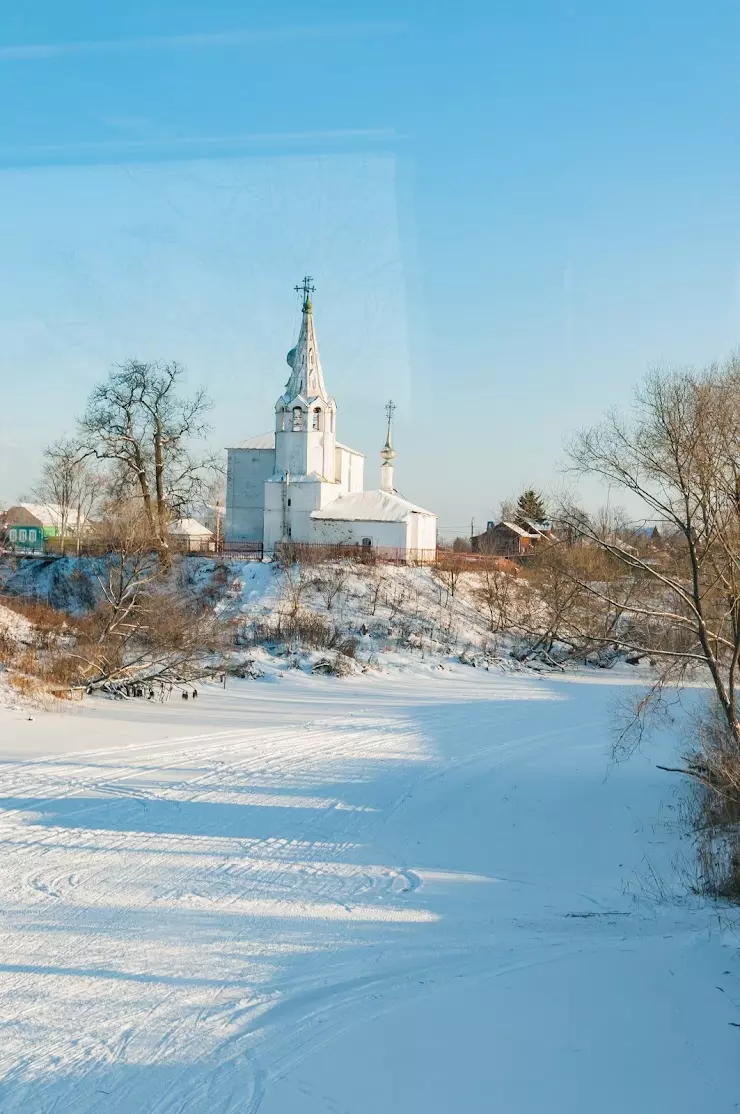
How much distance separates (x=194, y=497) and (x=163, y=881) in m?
32.7

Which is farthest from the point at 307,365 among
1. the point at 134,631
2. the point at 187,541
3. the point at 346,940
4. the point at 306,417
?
the point at 346,940

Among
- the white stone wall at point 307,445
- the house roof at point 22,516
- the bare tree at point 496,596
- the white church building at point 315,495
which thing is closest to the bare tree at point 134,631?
the bare tree at point 496,596

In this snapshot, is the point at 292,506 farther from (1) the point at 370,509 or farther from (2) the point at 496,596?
(2) the point at 496,596

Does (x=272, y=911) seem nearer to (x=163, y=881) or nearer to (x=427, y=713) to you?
(x=163, y=881)

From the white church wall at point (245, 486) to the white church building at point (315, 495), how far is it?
3.94ft

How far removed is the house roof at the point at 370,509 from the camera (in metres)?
46.0

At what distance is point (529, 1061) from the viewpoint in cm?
651

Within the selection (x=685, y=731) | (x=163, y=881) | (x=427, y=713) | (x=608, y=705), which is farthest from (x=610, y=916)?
(x=608, y=705)

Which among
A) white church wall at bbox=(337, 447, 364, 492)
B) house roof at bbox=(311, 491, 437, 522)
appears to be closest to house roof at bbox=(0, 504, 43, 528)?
white church wall at bbox=(337, 447, 364, 492)

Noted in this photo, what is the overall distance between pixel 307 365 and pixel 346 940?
137 ft

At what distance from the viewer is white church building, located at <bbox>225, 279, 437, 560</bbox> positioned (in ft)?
151

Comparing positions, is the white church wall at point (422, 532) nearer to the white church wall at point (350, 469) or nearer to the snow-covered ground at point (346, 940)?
the white church wall at point (350, 469)

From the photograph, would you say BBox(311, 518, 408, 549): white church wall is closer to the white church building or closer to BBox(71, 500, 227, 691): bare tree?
the white church building

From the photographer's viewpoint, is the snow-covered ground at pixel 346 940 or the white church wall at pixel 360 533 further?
the white church wall at pixel 360 533
